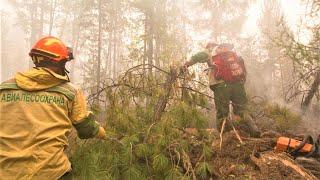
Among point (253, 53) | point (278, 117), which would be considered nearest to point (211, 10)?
point (253, 53)

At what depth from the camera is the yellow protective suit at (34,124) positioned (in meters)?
2.85

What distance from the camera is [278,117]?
721 centimetres

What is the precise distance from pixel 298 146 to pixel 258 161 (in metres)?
0.66

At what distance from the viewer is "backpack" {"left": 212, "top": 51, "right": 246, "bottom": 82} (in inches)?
258

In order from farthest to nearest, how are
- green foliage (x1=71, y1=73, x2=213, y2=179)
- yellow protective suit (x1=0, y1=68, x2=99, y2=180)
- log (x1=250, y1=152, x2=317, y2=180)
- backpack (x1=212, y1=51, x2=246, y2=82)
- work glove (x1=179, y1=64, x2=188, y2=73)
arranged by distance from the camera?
backpack (x1=212, y1=51, x2=246, y2=82)
work glove (x1=179, y1=64, x2=188, y2=73)
log (x1=250, y1=152, x2=317, y2=180)
green foliage (x1=71, y1=73, x2=213, y2=179)
yellow protective suit (x1=0, y1=68, x2=99, y2=180)

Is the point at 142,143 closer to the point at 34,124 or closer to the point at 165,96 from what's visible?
the point at 165,96

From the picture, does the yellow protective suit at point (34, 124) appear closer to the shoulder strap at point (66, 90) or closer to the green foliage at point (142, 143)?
the shoulder strap at point (66, 90)

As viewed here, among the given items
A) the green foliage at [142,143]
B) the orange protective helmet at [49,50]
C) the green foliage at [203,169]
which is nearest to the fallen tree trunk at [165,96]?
the green foliage at [142,143]

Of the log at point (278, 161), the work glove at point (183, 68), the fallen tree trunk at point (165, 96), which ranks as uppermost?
the work glove at point (183, 68)

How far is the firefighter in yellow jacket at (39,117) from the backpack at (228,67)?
12.6 ft

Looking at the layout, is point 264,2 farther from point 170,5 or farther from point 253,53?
point 170,5

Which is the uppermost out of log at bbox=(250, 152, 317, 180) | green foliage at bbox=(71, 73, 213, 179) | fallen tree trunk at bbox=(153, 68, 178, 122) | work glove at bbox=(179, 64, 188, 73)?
work glove at bbox=(179, 64, 188, 73)

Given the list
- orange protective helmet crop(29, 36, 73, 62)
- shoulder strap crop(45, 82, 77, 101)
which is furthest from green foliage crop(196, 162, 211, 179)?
orange protective helmet crop(29, 36, 73, 62)

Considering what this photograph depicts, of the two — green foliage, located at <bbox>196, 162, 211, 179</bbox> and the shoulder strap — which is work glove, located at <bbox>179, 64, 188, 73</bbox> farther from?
the shoulder strap
